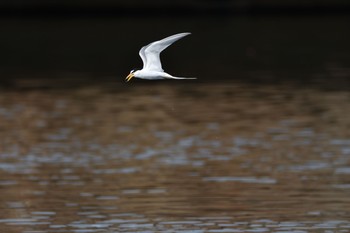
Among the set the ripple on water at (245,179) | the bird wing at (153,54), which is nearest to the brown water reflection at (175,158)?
the ripple on water at (245,179)

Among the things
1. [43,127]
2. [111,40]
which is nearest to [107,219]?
[43,127]

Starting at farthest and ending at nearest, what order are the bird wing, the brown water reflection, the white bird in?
the brown water reflection
the bird wing
the white bird

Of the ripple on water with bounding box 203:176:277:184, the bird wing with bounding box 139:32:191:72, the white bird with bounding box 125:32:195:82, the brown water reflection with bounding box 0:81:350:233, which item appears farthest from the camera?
the ripple on water with bounding box 203:176:277:184

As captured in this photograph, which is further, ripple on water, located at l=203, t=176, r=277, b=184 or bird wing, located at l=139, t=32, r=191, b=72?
ripple on water, located at l=203, t=176, r=277, b=184

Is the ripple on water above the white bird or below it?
above

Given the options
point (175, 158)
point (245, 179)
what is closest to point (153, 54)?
point (245, 179)

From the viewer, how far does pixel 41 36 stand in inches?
3041

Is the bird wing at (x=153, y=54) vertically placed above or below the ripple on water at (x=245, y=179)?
below

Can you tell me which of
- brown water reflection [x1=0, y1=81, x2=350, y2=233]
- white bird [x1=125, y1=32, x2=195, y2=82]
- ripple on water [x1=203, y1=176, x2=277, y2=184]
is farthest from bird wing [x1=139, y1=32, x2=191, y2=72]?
ripple on water [x1=203, y1=176, x2=277, y2=184]

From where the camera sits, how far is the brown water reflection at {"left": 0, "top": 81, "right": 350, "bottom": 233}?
27.2 m

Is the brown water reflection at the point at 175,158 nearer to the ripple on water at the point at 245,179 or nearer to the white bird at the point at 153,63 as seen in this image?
the ripple on water at the point at 245,179

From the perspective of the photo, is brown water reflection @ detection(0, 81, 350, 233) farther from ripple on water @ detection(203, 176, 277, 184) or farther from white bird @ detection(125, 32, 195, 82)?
white bird @ detection(125, 32, 195, 82)

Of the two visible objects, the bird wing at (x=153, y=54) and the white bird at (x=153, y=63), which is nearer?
the white bird at (x=153, y=63)

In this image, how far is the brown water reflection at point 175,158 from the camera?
27.2m
